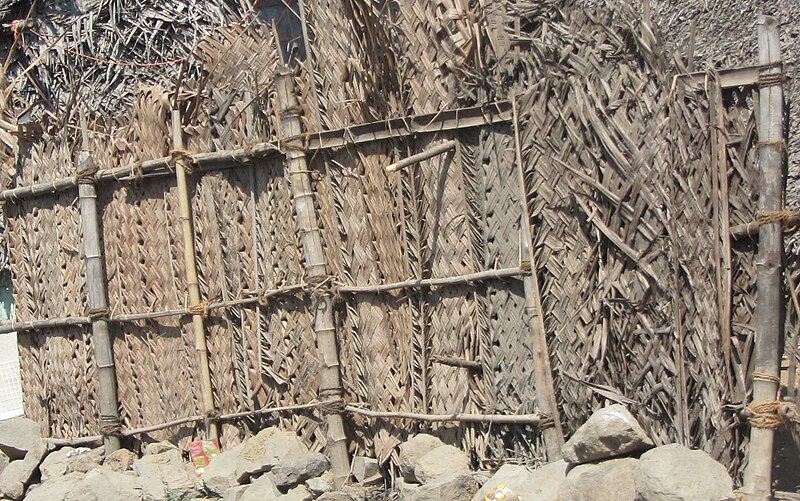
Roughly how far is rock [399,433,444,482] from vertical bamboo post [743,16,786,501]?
6.19ft

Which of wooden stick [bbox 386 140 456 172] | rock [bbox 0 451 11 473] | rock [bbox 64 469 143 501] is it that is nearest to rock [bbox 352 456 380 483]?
rock [bbox 64 469 143 501]

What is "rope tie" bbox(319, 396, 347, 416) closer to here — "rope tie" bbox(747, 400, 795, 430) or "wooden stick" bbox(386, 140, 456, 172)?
"wooden stick" bbox(386, 140, 456, 172)

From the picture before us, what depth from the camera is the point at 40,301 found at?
27.0 feet

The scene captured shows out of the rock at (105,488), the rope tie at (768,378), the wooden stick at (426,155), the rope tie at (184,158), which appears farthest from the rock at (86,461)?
the rope tie at (768,378)

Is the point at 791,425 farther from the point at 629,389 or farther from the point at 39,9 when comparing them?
the point at 39,9

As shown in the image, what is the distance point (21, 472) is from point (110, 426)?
87 centimetres

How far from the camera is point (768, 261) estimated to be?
4758mm

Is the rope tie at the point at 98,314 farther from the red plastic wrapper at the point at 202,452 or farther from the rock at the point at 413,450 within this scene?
the rock at the point at 413,450

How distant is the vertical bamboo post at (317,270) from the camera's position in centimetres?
645

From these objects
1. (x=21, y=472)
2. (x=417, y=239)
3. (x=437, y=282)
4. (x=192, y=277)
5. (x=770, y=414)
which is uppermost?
(x=417, y=239)

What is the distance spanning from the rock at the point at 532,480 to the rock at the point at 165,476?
2.32 metres

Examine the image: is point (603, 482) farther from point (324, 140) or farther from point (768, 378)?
point (324, 140)

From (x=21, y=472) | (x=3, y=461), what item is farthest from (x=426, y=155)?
(x=3, y=461)

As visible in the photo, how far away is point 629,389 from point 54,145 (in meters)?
5.04
